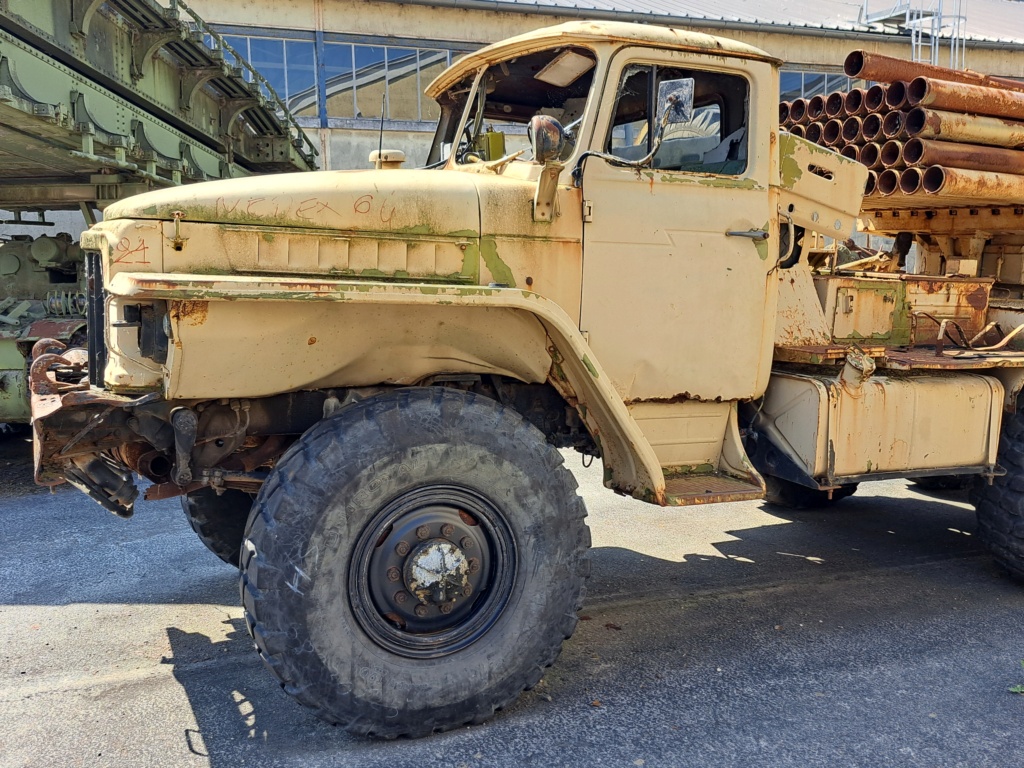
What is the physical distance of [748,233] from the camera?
12.6 feet

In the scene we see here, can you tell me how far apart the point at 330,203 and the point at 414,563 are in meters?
1.39

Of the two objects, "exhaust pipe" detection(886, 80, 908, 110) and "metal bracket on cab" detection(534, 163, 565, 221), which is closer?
"metal bracket on cab" detection(534, 163, 565, 221)

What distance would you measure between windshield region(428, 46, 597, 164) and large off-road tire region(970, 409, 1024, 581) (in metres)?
3.00

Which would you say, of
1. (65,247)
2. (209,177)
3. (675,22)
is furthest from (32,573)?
(675,22)

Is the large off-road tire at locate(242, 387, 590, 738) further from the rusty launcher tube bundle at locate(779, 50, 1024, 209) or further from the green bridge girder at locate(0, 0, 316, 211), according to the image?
the green bridge girder at locate(0, 0, 316, 211)

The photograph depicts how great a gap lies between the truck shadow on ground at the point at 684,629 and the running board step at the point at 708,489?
74cm

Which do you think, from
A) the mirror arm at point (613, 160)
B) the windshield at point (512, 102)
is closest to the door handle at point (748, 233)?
the mirror arm at point (613, 160)

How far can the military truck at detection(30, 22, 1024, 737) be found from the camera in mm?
3020

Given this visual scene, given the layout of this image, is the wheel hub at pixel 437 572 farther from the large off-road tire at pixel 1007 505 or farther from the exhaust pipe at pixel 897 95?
the exhaust pipe at pixel 897 95

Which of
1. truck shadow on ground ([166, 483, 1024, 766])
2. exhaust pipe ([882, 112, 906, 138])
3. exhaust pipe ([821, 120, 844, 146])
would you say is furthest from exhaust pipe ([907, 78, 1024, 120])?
truck shadow on ground ([166, 483, 1024, 766])

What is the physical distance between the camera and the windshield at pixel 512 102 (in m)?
3.79

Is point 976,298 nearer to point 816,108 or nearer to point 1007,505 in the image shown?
point 1007,505

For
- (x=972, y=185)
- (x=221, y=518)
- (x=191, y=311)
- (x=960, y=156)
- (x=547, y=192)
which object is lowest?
(x=221, y=518)

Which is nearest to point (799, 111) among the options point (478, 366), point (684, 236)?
point (684, 236)
